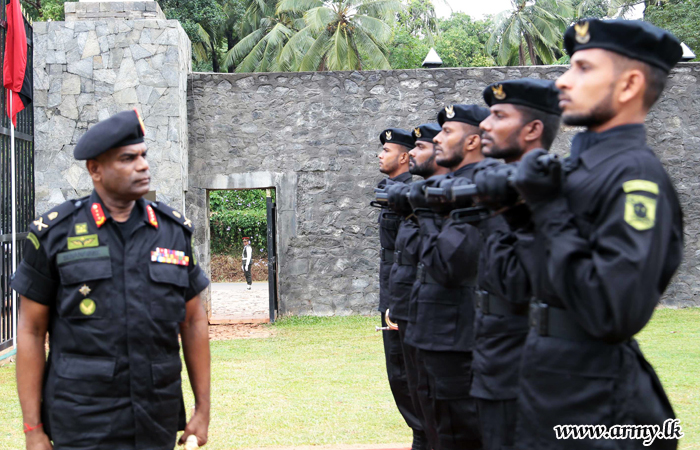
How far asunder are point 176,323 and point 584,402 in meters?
1.61

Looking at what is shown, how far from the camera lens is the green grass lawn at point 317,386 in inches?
220

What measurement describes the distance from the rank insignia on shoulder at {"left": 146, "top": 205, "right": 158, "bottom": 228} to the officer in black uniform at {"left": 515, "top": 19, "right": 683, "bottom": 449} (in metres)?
1.55

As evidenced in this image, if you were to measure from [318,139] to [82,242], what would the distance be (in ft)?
29.4

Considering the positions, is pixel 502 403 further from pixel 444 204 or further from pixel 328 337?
pixel 328 337

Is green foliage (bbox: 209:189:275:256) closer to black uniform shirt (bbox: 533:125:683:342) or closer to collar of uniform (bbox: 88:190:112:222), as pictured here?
collar of uniform (bbox: 88:190:112:222)

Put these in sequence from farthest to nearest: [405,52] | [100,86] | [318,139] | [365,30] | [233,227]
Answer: [405,52] < [365,30] < [233,227] < [318,139] < [100,86]

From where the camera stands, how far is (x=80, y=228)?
285 cm

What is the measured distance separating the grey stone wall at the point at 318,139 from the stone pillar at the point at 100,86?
890 mm

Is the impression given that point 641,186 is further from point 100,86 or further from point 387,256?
point 100,86

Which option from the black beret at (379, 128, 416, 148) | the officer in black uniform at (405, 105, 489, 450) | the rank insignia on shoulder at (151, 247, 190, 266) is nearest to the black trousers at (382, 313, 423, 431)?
the officer in black uniform at (405, 105, 489, 450)

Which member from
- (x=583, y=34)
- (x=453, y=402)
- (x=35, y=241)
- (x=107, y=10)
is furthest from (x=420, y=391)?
(x=107, y=10)

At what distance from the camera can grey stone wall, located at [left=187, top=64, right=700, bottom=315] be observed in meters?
11.6

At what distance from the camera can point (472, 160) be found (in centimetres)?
426

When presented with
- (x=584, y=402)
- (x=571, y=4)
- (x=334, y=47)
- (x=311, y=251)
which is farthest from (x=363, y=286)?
(x=571, y=4)
